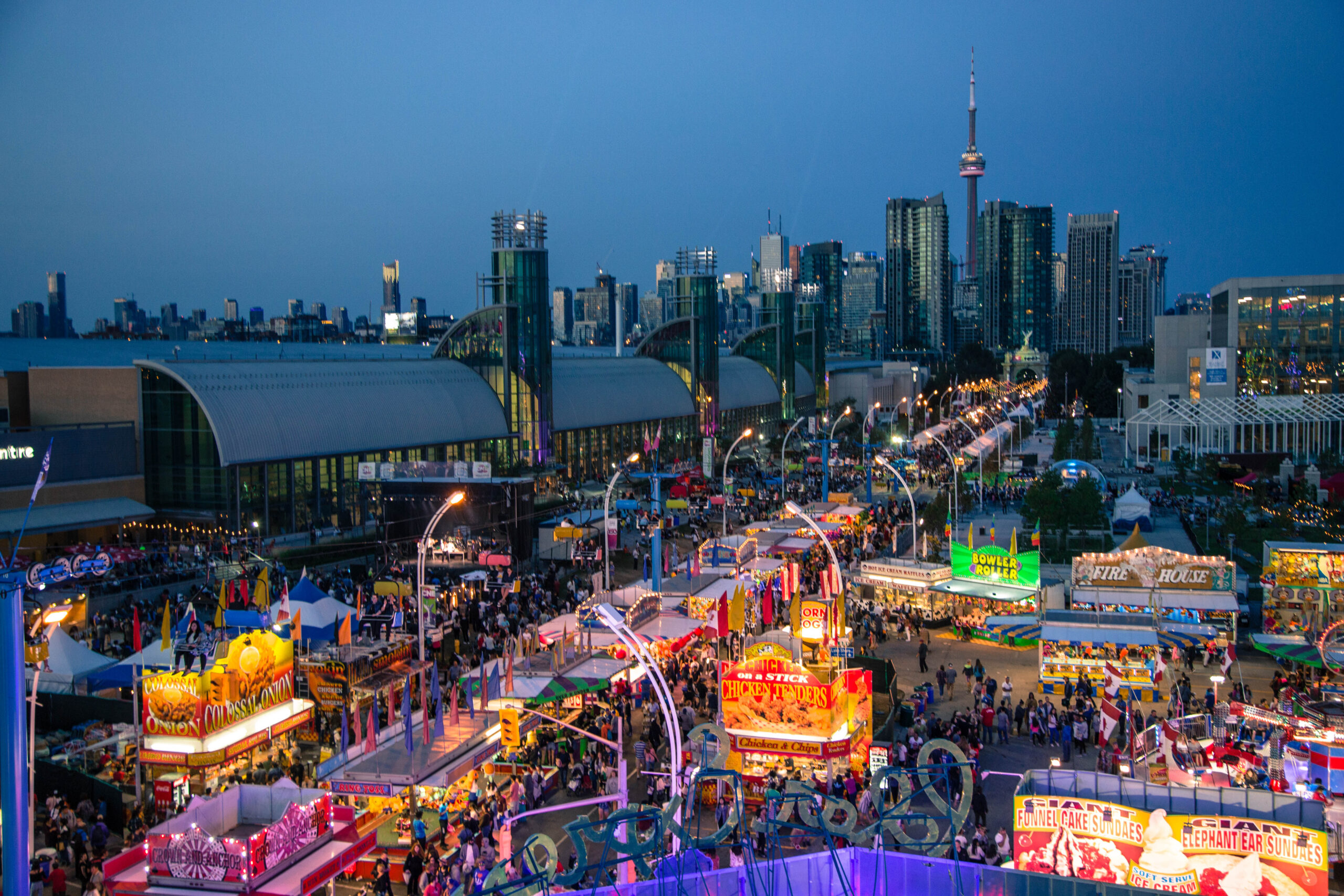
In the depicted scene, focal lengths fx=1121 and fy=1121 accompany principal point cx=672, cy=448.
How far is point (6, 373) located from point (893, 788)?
42604 mm

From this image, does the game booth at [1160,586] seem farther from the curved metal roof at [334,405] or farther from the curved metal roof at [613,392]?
the curved metal roof at [613,392]

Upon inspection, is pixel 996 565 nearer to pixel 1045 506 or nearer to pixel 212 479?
pixel 1045 506

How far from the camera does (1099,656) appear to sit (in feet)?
89.5

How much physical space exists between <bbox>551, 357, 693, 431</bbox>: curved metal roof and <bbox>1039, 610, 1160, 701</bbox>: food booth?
130ft

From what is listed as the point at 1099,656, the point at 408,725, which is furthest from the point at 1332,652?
the point at 408,725

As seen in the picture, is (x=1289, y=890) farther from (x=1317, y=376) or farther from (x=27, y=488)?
(x=1317, y=376)

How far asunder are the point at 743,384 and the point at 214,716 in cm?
7573

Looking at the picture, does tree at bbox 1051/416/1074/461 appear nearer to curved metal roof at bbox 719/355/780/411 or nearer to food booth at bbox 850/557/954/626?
curved metal roof at bbox 719/355/780/411

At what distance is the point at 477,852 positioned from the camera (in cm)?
1741

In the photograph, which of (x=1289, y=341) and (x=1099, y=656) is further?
(x=1289, y=341)

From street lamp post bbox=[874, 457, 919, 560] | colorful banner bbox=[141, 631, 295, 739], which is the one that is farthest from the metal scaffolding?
colorful banner bbox=[141, 631, 295, 739]

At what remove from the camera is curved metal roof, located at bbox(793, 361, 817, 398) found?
10862 cm

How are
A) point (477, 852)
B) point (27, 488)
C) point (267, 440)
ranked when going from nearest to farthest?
point (477, 852) → point (27, 488) → point (267, 440)

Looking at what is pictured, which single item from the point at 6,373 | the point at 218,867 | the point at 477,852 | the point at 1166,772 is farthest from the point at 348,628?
the point at 6,373
